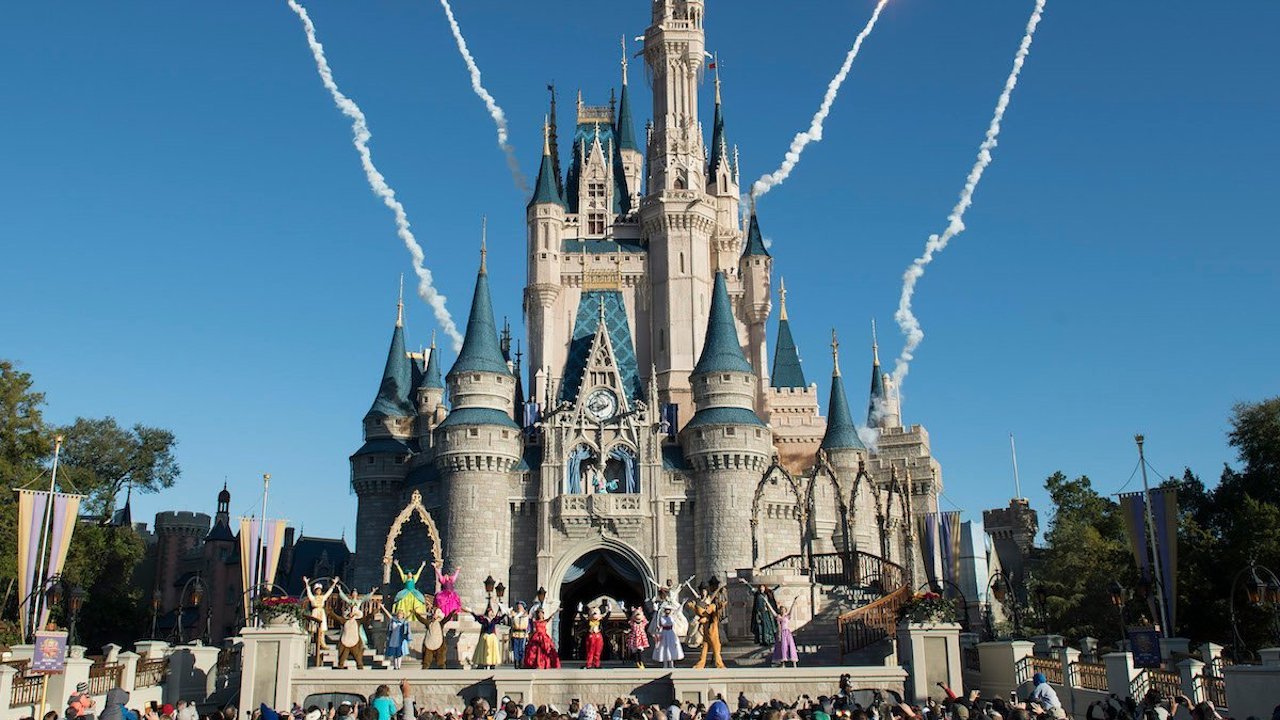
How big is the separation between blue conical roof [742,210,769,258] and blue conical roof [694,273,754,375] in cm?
895

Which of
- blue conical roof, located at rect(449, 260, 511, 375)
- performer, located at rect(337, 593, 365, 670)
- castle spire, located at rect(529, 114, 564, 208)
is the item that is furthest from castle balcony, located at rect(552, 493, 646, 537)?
performer, located at rect(337, 593, 365, 670)

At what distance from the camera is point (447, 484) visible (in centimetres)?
4669

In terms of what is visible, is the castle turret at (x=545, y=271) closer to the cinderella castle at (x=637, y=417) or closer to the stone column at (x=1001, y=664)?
the cinderella castle at (x=637, y=417)

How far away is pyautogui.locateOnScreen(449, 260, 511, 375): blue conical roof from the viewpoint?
159 feet

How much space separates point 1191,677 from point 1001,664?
15.5ft

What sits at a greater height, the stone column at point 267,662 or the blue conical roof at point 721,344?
the blue conical roof at point 721,344

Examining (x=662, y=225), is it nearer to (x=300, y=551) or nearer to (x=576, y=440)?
(x=576, y=440)

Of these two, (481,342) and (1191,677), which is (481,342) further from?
(1191,677)

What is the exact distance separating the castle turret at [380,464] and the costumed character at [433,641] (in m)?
26.2

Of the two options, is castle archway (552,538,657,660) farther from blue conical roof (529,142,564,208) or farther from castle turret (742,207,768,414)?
blue conical roof (529,142,564,208)

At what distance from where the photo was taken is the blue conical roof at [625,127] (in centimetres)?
Answer: 6425

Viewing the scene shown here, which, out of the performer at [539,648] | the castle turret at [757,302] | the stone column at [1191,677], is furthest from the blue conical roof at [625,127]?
the stone column at [1191,677]

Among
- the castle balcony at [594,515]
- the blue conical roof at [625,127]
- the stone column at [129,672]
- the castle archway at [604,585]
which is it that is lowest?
the stone column at [129,672]

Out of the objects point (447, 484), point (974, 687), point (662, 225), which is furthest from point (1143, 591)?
point (662, 225)
